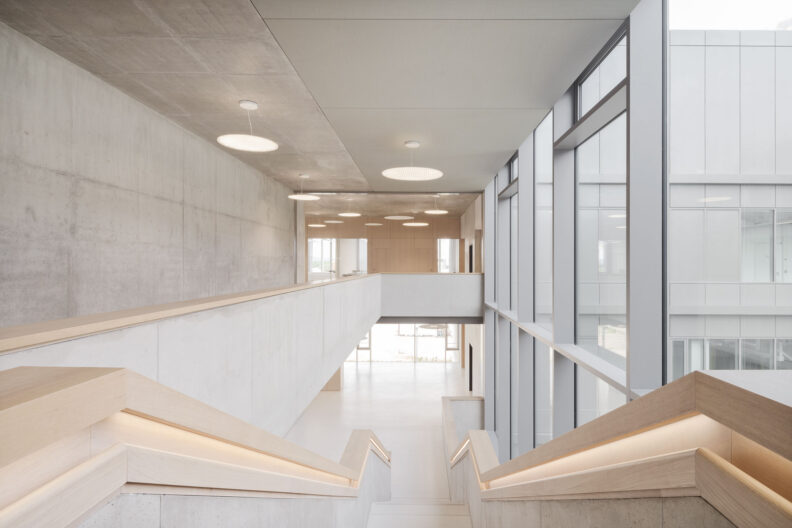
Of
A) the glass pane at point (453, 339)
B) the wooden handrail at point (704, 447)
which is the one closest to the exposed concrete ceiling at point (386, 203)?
the glass pane at point (453, 339)

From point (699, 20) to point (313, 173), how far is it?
29.2 ft

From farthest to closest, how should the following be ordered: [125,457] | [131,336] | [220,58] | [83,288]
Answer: [83,288]
[220,58]
[131,336]
[125,457]

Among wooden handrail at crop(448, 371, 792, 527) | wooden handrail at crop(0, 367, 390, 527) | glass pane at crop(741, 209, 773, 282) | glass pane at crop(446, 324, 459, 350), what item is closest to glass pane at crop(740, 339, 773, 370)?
glass pane at crop(741, 209, 773, 282)

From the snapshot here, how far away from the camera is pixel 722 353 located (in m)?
3.17

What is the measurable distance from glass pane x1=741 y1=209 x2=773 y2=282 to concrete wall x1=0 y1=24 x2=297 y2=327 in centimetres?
660

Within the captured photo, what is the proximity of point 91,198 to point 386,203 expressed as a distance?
37.7 feet

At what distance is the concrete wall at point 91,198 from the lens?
15.1 ft

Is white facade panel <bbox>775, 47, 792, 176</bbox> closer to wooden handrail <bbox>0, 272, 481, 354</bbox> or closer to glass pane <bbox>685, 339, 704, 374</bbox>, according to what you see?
glass pane <bbox>685, 339, 704, 374</bbox>

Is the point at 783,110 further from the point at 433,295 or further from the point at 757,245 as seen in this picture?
the point at 433,295

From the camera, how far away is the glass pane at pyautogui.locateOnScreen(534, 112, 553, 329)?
731cm

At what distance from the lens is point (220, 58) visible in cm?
506

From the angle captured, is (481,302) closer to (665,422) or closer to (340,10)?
(340,10)

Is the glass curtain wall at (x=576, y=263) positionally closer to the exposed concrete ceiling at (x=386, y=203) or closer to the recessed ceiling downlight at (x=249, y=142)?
the recessed ceiling downlight at (x=249, y=142)

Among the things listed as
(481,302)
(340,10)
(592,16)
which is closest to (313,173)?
(481,302)
